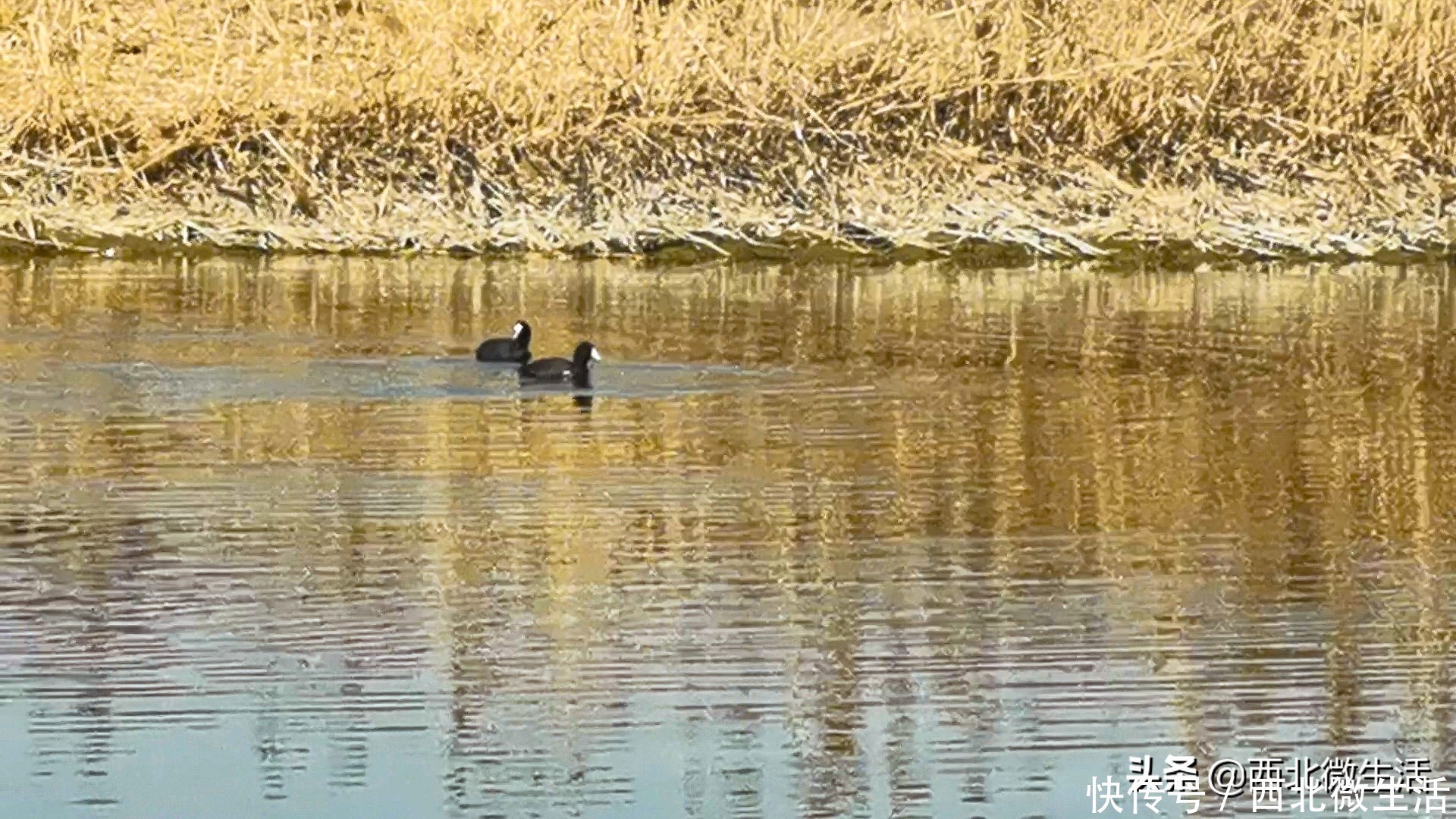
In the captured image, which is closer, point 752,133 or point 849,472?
point 849,472

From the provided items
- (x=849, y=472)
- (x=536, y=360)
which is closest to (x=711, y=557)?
(x=849, y=472)

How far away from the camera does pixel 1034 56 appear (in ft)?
81.2

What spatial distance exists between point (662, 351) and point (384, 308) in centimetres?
263

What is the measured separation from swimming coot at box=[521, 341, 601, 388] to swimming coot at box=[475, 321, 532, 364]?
1.08ft

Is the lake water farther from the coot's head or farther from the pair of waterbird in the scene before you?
the coot's head

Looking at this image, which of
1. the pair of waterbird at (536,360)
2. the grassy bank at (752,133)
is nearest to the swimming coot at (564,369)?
the pair of waterbird at (536,360)

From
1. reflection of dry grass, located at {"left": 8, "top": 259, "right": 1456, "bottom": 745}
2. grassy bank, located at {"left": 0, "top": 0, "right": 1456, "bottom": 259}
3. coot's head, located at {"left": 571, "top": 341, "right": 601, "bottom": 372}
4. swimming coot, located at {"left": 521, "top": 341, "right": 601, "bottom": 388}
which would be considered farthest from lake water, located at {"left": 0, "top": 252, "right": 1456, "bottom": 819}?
grassy bank, located at {"left": 0, "top": 0, "right": 1456, "bottom": 259}

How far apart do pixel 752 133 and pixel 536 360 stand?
7350 millimetres

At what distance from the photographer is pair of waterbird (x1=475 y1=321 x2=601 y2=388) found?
645 inches

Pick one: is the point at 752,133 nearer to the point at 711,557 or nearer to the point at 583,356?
the point at 583,356

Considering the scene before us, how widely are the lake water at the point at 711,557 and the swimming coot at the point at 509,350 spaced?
0.25 m

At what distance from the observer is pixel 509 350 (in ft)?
55.9

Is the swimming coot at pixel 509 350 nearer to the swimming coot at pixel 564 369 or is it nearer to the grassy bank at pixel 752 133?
the swimming coot at pixel 564 369

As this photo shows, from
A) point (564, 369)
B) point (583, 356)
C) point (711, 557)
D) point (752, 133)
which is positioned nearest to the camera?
point (711, 557)
